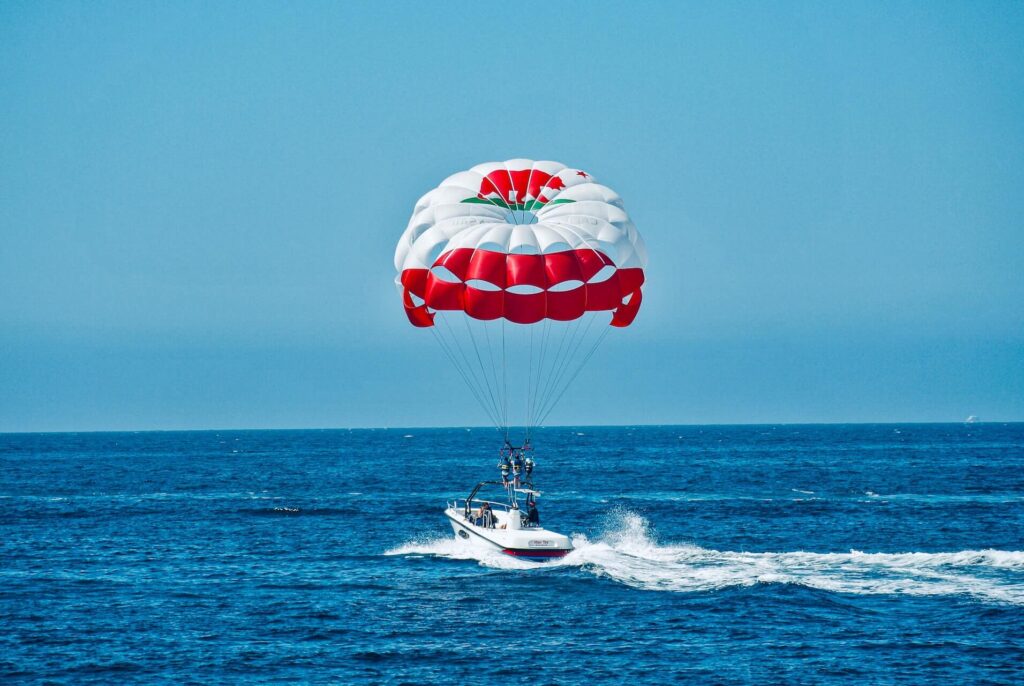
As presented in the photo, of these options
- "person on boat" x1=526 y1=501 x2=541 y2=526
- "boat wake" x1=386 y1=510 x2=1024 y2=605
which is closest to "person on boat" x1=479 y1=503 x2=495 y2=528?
"boat wake" x1=386 y1=510 x2=1024 y2=605

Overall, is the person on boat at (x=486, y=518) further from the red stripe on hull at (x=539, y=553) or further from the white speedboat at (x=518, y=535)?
the red stripe on hull at (x=539, y=553)

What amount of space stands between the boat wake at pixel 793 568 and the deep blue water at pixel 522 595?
0.14 metres

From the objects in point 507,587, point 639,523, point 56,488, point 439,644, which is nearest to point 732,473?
point 639,523

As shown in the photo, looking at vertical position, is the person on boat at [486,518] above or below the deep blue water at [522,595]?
above

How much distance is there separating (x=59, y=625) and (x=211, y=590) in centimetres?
557

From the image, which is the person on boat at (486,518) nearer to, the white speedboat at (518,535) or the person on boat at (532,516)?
the white speedboat at (518,535)

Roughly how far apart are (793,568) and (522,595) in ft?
32.7

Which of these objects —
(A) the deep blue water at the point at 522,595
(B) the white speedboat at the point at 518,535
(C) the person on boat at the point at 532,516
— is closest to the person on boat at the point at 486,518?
(B) the white speedboat at the point at 518,535

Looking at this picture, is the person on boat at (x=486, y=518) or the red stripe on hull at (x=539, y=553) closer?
the red stripe on hull at (x=539, y=553)

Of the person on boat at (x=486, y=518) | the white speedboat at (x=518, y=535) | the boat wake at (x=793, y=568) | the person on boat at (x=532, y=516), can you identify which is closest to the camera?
the boat wake at (x=793, y=568)

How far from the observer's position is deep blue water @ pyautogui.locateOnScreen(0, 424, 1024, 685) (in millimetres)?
25062

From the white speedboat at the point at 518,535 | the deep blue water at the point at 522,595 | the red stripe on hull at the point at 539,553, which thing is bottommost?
the deep blue water at the point at 522,595

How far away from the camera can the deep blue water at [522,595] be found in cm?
2506

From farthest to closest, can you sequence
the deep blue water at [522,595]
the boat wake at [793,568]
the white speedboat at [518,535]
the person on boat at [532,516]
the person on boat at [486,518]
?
the person on boat at [486,518] → the person on boat at [532,516] → the white speedboat at [518,535] → the boat wake at [793,568] → the deep blue water at [522,595]
